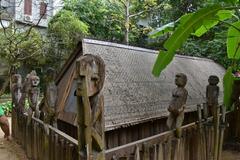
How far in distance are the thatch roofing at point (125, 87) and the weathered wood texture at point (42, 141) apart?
0.41 m

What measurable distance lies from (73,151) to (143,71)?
7.90 feet

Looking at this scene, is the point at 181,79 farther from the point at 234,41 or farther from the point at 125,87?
the point at 125,87

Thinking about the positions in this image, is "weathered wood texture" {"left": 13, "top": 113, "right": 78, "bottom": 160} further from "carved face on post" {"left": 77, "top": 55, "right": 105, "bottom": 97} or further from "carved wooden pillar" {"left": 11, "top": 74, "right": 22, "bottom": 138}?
"carved face on post" {"left": 77, "top": 55, "right": 105, "bottom": 97}

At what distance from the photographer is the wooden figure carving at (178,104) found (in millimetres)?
3277

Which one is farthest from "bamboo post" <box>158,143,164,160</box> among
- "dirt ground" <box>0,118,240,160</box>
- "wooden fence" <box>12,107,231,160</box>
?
"dirt ground" <box>0,118,240,160</box>

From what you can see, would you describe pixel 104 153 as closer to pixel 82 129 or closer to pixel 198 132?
pixel 82 129

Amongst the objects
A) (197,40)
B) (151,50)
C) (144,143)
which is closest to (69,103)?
(144,143)

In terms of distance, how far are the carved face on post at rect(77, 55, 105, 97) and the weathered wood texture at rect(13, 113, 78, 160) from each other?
2.67 ft

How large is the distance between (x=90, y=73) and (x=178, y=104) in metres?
1.38

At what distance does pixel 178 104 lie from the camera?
3.27 metres

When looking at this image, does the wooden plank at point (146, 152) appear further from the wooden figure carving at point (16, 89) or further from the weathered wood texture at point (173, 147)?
the wooden figure carving at point (16, 89)

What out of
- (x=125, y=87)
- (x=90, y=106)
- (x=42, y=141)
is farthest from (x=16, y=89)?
(x=90, y=106)

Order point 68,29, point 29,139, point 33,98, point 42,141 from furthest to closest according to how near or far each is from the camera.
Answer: point 68,29
point 29,139
point 33,98
point 42,141

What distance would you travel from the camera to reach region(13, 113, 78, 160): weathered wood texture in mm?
3069
